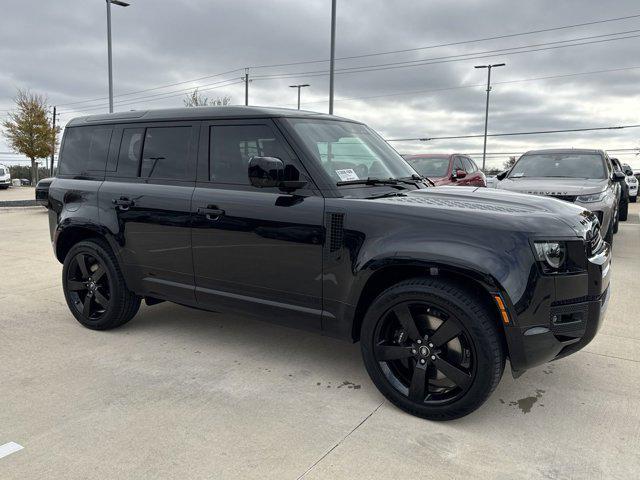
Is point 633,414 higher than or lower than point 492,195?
lower

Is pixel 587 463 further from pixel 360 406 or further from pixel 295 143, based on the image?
pixel 295 143

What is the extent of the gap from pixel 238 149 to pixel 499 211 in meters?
1.85

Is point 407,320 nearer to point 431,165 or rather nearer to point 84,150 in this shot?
point 84,150

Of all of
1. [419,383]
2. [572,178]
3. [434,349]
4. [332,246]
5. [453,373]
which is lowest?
[419,383]

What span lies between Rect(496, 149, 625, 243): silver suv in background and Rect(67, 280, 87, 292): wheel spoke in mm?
6146

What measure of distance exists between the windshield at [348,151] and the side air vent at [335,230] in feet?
0.97

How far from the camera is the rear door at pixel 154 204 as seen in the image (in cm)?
402

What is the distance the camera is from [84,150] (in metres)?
4.75

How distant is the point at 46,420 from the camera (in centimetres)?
306

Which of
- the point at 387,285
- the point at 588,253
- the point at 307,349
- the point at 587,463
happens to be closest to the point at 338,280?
the point at 387,285

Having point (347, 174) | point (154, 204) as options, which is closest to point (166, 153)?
point (154, 204)

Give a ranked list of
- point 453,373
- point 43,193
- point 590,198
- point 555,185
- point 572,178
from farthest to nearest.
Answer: point 572,178
point 555,185
point 590,198
point 43,193
point 453,373

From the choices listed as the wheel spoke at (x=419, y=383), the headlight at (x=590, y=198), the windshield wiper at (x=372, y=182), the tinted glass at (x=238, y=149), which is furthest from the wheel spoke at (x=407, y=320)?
the headlight at (x=590, y=198)

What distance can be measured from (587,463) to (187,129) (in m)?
3.34
